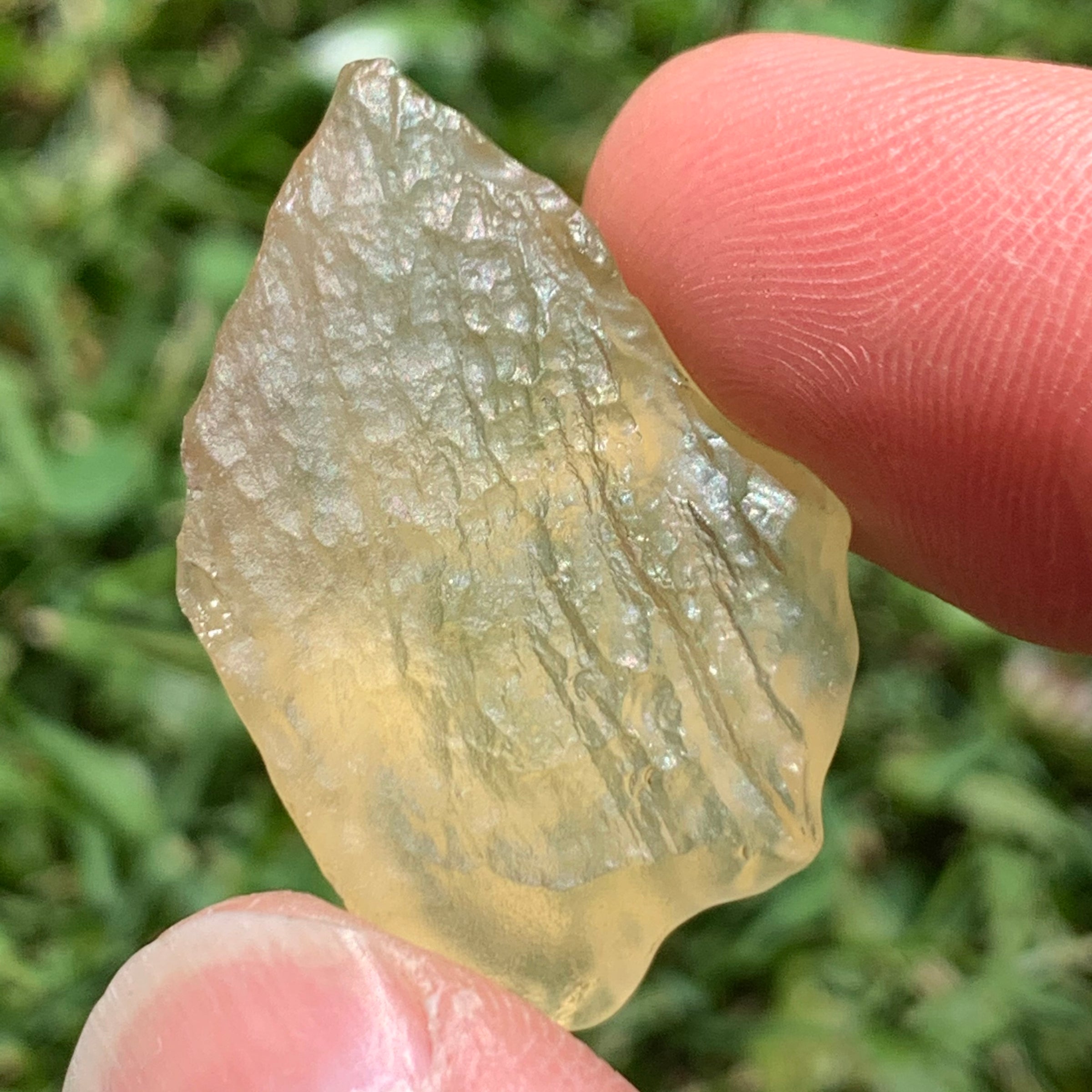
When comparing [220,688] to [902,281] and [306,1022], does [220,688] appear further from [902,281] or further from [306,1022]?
[902,281]

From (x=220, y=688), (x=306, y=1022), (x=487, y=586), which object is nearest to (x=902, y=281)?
(x=487, y=586)

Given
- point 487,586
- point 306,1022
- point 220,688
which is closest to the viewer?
point 306,1022

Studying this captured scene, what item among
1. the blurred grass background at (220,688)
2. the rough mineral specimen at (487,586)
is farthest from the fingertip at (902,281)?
the blurred grass background at (220,688)

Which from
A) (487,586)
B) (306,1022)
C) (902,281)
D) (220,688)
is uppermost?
(902,281)

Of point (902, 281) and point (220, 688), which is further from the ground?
point (902, 281)

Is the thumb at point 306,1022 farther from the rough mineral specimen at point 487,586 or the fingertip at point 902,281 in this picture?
the fingertip at point 902,281

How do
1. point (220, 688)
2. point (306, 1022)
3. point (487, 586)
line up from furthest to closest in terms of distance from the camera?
point (220, 688)
point (487, 586)
point (306, 1022)

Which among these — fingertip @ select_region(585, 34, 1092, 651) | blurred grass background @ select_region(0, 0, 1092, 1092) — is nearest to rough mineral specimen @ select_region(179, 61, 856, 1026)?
fingertip @ select_region(585, 34, 1092, 651)

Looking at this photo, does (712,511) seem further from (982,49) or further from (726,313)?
(982,49)
